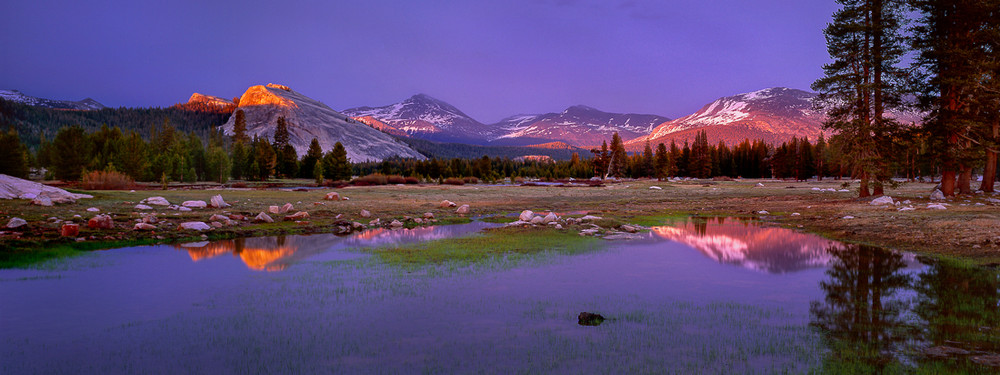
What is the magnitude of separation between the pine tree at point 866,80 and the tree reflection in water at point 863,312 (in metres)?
→ 21.2

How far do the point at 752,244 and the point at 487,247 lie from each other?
12.3 meters

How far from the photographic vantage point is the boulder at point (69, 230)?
68.2ft

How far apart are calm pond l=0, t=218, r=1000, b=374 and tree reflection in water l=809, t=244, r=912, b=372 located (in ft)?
0.17

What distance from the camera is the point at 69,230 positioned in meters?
21.0

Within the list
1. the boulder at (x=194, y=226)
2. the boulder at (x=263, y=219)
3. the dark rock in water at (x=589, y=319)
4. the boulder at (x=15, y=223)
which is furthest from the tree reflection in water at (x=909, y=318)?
the boulder at (x=15, y=223)

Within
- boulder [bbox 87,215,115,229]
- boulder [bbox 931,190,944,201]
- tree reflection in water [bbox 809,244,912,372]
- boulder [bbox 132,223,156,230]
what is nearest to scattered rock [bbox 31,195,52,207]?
boulder [bbox 87,215,115,229]

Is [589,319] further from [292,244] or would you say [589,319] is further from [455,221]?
[455,221]

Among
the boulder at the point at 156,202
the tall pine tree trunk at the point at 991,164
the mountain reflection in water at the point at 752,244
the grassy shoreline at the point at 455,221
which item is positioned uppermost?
the tall pine tree trunk at the point at 991,164

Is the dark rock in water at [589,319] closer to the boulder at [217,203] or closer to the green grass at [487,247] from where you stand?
the green grass at [487,247]

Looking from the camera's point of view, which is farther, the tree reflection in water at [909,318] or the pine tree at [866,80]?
the pine tree at [866,80]

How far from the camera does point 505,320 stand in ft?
34.1

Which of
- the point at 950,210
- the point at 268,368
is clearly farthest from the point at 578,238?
the point at 950,210

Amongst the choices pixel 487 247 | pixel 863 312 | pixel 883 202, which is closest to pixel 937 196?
pixel 883 202

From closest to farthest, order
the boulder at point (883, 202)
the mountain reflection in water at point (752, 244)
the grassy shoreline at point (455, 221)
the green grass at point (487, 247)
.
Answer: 1. the mountain reflection in water at point (752, 244)
2. the green grass at point (487, 247)
3. the grassy shoreline at point (455, 221)
4. the boulder at point (883, 202)
